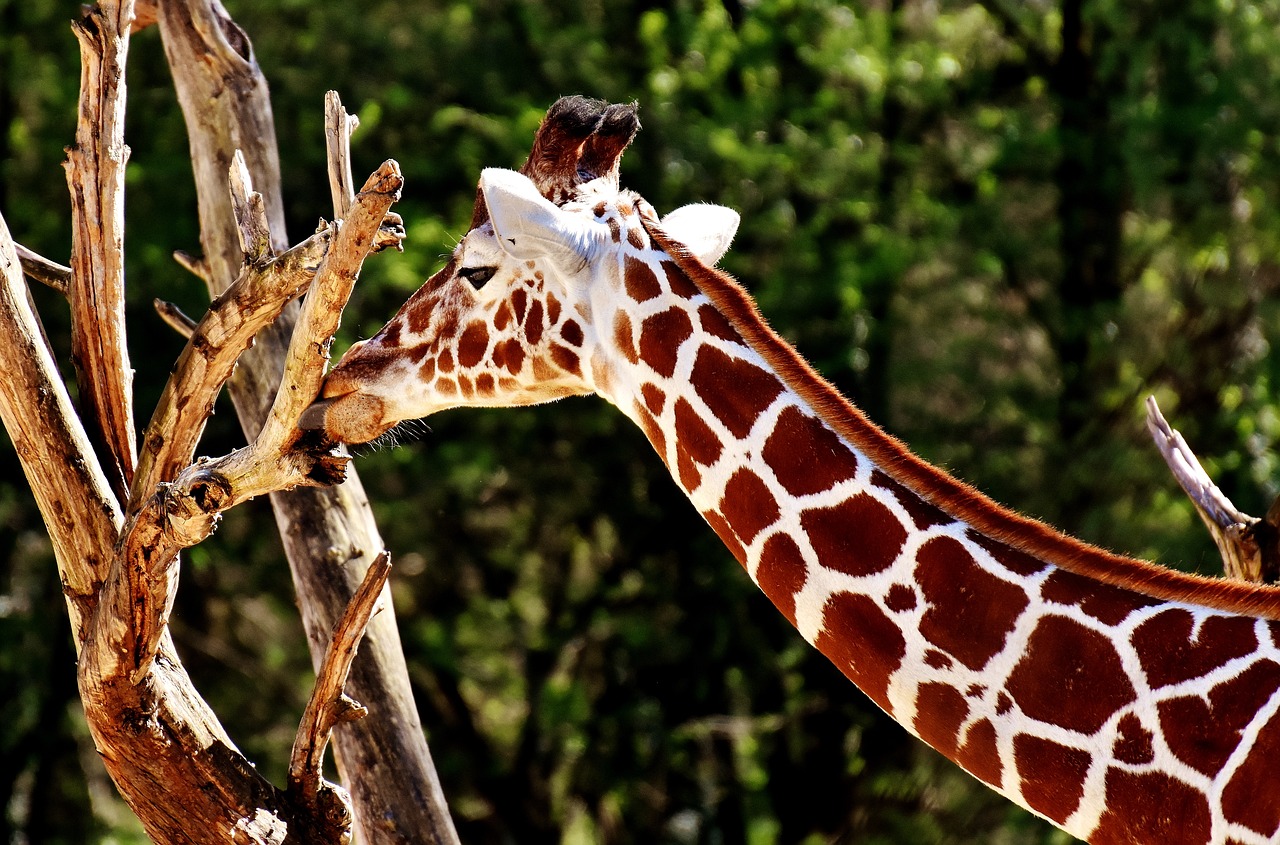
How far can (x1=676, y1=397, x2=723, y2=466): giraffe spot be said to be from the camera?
282 centimetres

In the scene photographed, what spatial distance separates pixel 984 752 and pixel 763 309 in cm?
533

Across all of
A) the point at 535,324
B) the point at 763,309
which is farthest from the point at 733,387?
the point at 763,309

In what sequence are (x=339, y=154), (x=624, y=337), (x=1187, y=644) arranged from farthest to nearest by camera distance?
(x=624, y=337), (x=339, y=154), (x=1187, y=644)

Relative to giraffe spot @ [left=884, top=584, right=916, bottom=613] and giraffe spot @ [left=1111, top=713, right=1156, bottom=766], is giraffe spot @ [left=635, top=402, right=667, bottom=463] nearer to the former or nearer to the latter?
giraffe spot @ [left=884, top=584, right=916, bottom=613]

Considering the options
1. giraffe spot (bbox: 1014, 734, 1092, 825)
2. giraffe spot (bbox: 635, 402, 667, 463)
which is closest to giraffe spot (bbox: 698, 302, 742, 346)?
giraffe spot (bbox: 635, 402, 667, 463)

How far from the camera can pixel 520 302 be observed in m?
3.00

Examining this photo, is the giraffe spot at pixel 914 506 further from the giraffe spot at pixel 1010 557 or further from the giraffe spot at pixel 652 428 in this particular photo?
the giraffe spot at pixel 652 428

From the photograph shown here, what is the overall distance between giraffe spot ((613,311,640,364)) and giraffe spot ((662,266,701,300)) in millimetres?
121

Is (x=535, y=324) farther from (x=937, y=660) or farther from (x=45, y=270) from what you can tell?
(x=45, y=270)

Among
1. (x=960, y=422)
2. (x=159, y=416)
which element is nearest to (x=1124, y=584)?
(x=159, y=416)

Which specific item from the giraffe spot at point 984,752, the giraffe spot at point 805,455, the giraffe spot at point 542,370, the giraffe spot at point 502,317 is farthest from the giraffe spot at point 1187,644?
the giraffe spot at point 502,317

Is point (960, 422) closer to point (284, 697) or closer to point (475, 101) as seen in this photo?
point (475, 101)

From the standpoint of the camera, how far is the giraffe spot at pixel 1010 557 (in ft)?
8.41

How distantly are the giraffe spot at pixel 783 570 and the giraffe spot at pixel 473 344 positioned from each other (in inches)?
31.5
